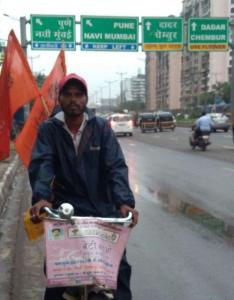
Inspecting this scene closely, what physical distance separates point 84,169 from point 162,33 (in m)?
28.8

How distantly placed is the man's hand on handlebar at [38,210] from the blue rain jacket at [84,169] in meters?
0.15

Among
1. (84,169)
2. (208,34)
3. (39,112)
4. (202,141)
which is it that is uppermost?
(208,34)

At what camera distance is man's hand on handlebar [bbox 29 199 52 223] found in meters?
3.40

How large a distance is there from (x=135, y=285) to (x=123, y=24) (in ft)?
87.1

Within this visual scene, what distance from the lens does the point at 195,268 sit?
6.27m

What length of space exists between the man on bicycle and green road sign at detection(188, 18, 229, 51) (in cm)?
2821

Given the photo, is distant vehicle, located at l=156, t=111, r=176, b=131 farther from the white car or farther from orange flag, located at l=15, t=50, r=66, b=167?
orange flag, located at l=15, t=50, r=66, b=167

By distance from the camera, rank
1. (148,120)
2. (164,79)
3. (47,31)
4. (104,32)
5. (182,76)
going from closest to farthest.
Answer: (47,31)
(104,32)
(148,120)
(182,76)
(164,79)

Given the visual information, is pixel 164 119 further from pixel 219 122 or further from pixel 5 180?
pixel 5 180

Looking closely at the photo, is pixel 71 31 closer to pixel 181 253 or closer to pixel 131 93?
pixel 181 253

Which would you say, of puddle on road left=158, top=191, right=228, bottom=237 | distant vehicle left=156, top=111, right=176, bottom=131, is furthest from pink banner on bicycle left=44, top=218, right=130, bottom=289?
distant vehicle left=156, top=111, right=176, bottom=131

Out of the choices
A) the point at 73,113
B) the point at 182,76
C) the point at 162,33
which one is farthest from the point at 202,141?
the point at 182,76

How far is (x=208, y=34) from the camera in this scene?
103ft

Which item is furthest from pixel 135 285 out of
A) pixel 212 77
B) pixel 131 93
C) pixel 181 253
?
pixel 131 93
